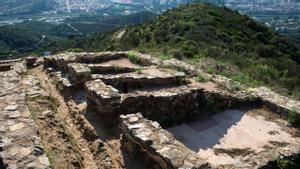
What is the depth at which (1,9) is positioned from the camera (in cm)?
18400

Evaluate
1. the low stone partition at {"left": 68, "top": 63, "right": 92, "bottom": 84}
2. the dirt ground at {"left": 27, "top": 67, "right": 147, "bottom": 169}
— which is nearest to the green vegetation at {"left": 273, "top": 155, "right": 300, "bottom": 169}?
the dirt ground at {"left": 27, "top": 67, "right": 147, "bottom": 169}

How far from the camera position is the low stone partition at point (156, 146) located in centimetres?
601

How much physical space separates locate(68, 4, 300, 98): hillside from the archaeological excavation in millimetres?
3029

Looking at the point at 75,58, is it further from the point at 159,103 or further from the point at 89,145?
the point at 89,145

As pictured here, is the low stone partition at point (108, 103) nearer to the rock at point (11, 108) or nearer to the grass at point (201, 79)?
the rock at point (11, 108)

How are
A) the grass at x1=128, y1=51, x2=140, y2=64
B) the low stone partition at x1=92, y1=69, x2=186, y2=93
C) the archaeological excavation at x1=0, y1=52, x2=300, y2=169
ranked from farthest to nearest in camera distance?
the grass at x1=128, y1=51, x2=140, y2=64, the low stone partition at x1=92, y1=69, x2=186, y2=93, the archaeological excavation at x1=0, y1=52, x2=300, y2=169

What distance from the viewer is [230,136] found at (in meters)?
9.30

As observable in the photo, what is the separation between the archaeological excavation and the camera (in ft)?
21.4

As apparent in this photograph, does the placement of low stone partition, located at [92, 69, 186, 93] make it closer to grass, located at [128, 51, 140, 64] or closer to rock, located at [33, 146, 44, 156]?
grass, located at [128, 51, 140, 64]

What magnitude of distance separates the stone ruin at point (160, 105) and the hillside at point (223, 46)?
8.44 feet

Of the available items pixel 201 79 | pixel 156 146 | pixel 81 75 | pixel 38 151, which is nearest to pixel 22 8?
pixel 81 75

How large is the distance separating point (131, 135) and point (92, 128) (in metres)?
1.70

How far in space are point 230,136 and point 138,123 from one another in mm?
3225

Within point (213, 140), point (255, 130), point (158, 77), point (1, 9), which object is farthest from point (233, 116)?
point (1, 9)
